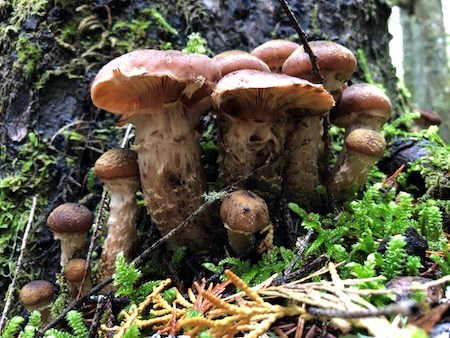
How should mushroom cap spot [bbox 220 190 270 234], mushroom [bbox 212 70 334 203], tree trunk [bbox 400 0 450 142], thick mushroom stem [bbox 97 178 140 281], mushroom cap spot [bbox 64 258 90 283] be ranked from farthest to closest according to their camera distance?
tree trunk [bbox 400 0 450 142]
thick mushroom stem [bbox 97 178 140 281]
mushroom cap spot [bbox 64 258 90 283]
mushroom [bbox 212 70 334 203]
mushroom cap spot [bbox 220 190 270 234]

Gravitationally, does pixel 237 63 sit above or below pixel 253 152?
above

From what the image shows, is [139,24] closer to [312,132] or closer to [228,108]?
[228,108]

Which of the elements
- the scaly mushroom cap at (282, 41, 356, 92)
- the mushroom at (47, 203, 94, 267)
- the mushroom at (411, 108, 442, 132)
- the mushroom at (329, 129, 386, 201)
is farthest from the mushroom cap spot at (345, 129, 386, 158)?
the mushroom at (47, 203, 94, 267)

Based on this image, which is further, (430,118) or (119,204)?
(430,118)

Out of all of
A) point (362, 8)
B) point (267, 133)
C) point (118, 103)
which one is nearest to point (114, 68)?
point (118, 103)

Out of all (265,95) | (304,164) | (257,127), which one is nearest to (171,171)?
(257,127)

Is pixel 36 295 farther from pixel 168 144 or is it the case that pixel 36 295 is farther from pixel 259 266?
pixel 259 266

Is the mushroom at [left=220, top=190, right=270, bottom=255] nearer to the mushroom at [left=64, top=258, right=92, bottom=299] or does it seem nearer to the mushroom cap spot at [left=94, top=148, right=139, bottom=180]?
the mushroom cap spot at [left=94, top=148, right=139, bottom=180]
